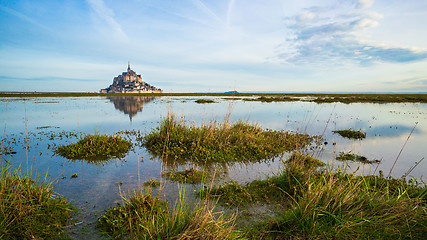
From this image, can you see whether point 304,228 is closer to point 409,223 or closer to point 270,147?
point 409,223

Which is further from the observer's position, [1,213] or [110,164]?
[110,164]

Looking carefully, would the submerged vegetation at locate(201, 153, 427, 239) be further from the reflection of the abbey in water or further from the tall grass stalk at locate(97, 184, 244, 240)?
the reflection of the abbey in water

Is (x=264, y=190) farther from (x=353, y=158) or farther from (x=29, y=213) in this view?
(x=353, y=158)

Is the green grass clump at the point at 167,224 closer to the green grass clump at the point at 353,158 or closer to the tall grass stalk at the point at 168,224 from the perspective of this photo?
the tall grass stalk at the point at 168,224

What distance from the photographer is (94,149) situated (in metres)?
9.23

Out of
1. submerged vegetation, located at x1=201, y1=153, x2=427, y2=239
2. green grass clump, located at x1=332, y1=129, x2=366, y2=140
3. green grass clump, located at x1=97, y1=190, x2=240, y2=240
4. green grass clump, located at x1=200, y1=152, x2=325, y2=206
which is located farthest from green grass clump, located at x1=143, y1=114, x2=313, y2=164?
green grass clump, located at x1=332, y1=129, x2=366, y2=140

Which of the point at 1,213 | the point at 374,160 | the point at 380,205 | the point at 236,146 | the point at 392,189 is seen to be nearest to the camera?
the point at 1,213

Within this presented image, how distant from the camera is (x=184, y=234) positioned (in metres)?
3.10

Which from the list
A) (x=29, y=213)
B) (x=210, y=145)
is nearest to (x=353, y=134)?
(x=210, y=145)

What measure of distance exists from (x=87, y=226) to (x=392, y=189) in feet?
26.9

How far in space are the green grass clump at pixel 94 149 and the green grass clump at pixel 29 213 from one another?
13.7ft

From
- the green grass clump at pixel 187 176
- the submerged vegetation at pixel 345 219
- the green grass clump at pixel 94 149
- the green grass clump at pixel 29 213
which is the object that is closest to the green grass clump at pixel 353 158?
the submerged vegetation at pixel 345 219

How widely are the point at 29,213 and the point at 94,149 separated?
546 cm

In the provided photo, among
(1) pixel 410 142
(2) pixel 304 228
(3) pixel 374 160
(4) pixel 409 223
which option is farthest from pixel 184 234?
(1) pixel 410 142
